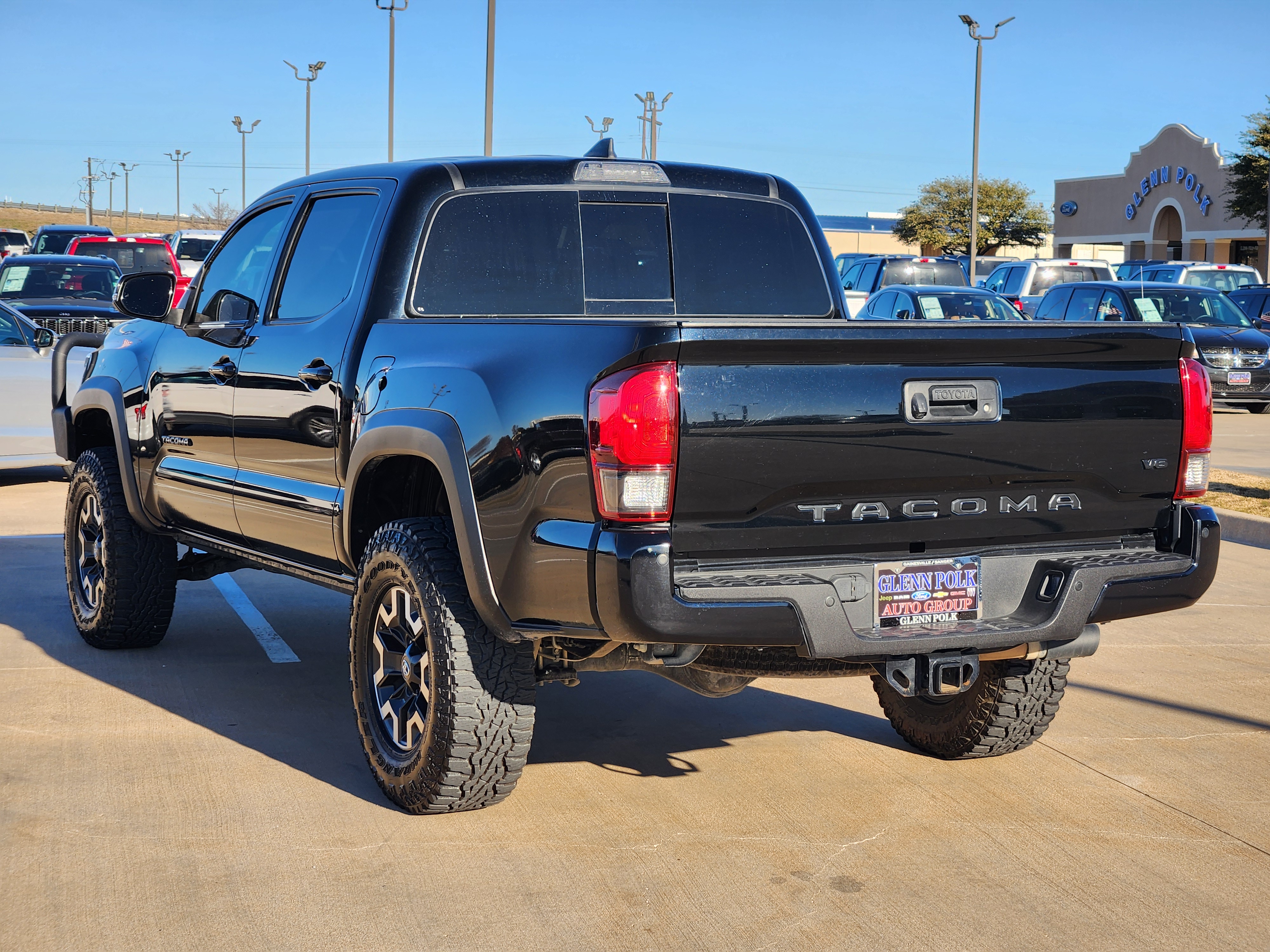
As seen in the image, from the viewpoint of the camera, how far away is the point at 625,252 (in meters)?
5.57

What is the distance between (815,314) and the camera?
5.89m

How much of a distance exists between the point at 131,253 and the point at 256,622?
59.0ft

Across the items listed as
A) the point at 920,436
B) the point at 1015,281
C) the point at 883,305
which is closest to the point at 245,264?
the point at 920,436

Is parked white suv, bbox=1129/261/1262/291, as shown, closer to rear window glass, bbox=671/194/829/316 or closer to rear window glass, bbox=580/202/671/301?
rear window glass, bbox=671/194/829/316

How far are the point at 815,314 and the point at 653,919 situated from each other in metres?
2.79

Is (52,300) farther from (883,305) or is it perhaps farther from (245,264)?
(245,264)

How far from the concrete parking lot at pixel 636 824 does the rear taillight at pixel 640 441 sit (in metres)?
1.10

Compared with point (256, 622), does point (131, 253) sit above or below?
above

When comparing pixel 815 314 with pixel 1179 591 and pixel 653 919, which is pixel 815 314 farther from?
pixel 653 919

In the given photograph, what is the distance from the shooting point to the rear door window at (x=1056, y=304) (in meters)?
21.5

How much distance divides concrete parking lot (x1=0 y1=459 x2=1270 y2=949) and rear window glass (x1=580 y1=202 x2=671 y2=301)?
1.71 metres

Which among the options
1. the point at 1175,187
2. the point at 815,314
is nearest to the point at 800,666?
the point at 815,314

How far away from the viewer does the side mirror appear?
6.30m

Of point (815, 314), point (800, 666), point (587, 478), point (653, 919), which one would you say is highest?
point (815, 314)
